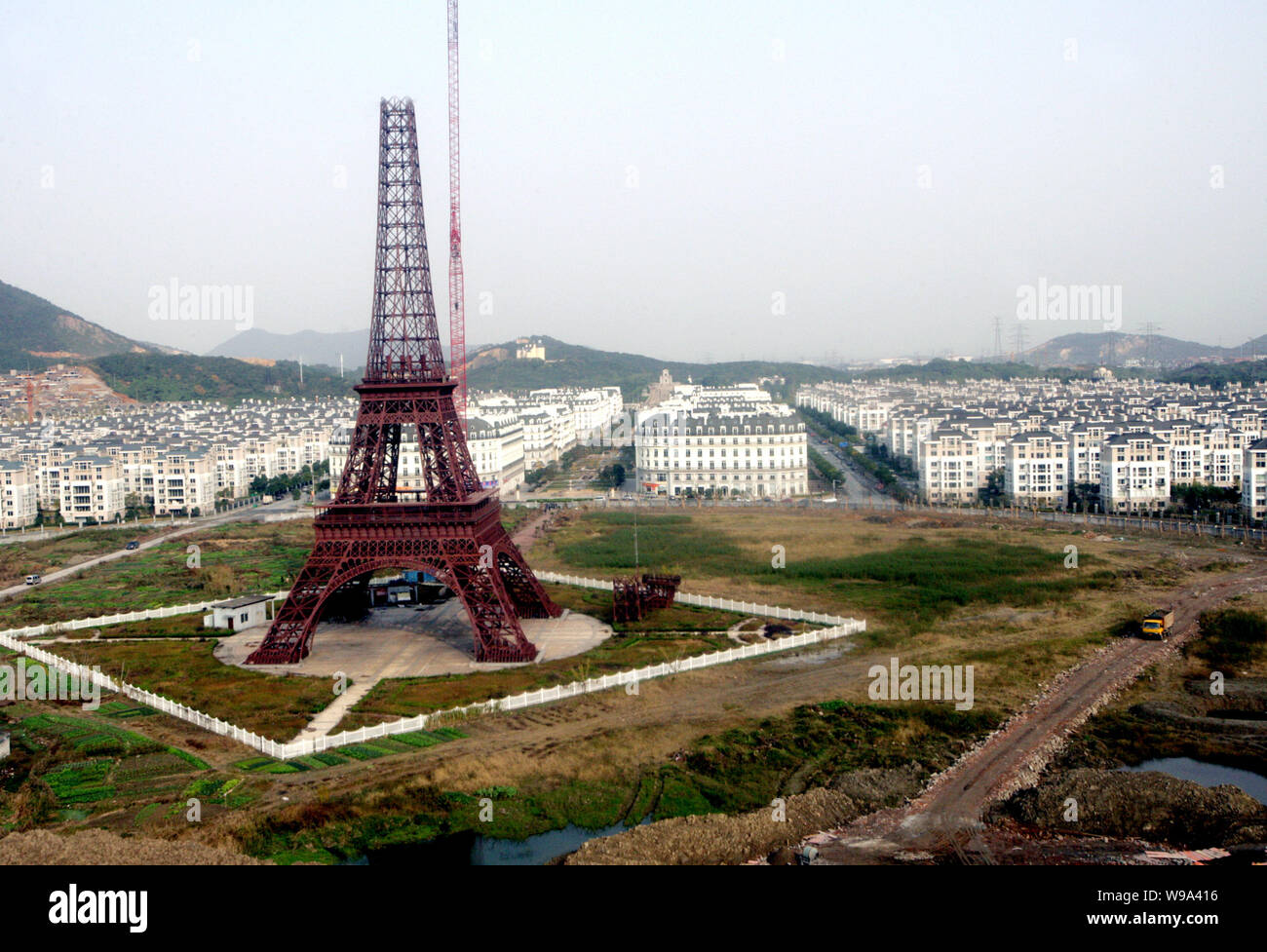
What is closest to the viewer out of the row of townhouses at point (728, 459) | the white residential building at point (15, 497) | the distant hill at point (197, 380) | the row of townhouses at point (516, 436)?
the white residential building at point (15, 497)

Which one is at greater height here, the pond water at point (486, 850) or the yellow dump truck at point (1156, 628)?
the yellow dump truck at point (1156, 628)

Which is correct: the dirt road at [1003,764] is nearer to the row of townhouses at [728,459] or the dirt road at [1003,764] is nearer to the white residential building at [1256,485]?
the white residential building at [1256,485]

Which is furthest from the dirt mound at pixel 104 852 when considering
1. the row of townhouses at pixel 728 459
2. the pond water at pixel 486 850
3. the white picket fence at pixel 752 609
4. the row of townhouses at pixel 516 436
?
the row of townhouses at pixel 728 459

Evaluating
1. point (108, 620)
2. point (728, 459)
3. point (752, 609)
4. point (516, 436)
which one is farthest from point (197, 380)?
point (752, 609)

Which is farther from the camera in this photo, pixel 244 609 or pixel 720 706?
pixel 244 609

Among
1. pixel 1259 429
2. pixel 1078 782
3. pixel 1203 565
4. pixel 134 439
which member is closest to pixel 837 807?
pixel 1078 782

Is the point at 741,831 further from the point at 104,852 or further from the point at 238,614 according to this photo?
the point at 238,614
